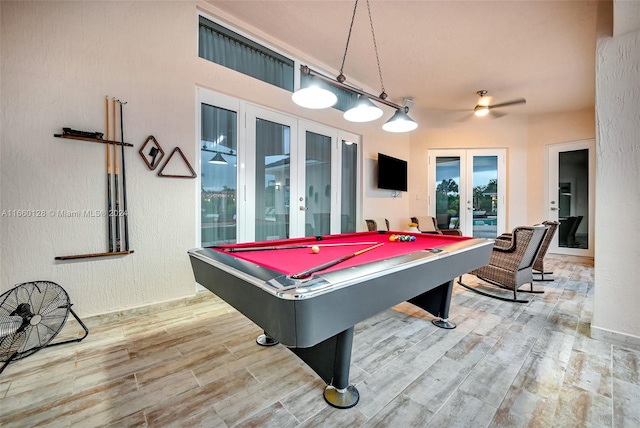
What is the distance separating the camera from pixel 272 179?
3.62m

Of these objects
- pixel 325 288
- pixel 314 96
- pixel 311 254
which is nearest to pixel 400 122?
pixel 314 96

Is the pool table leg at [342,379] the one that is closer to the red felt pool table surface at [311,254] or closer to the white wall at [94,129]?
the red felt pool table surface at [311,254]

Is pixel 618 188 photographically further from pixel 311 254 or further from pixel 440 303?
pixel 311 254

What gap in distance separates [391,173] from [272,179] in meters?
2.58

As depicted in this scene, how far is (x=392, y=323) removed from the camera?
2318 millimetres

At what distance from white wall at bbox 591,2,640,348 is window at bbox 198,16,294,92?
123 inches

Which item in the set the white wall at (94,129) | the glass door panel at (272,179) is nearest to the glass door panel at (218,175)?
the white wall at (94,129)

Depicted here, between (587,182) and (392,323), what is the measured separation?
18.3 feet

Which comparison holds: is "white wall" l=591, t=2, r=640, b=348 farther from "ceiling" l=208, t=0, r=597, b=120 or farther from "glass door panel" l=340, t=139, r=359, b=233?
"glass door panel" l=340, t=139, r=359, b=233

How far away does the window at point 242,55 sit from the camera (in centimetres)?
299

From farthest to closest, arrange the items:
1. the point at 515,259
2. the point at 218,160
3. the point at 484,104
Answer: the point at 484,104 → the point at 218,160 → the point at 515,259

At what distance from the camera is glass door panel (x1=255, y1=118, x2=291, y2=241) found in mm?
3463

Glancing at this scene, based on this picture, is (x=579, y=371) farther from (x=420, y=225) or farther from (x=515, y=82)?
(x=515, y=82)

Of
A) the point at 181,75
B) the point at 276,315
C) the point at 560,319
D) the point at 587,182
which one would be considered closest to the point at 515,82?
the point at 587,182
